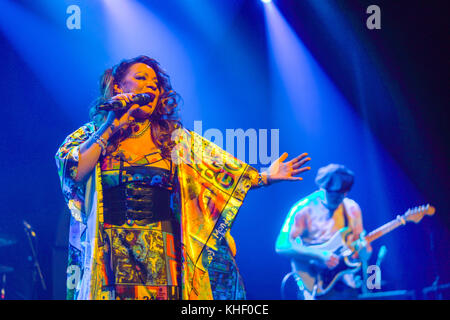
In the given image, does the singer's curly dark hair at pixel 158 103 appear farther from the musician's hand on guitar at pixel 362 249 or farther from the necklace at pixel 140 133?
the musician's hand on guitar at pixel 362 249

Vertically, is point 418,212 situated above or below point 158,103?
below

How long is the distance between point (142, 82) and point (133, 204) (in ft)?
2.09

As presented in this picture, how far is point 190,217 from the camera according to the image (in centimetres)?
243

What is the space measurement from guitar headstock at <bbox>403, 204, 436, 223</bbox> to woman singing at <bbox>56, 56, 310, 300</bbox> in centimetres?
185

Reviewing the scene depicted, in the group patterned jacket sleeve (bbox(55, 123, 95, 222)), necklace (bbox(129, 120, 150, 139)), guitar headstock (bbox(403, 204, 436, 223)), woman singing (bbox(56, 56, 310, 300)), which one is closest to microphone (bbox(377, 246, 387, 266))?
guitar headstock (bbox(403, 204, 436, 223))

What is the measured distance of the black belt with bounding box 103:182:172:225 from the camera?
90.0 inches

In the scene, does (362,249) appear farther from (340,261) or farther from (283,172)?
(283,172)

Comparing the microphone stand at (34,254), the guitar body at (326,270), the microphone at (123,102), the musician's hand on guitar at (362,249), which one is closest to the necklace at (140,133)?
the microphone at (123,102)

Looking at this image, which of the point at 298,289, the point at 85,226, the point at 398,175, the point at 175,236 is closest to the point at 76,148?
the point at 85,226

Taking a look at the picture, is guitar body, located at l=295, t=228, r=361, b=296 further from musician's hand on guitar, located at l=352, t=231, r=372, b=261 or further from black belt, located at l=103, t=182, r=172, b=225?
black belt, located at l=103, t=182, r=172, b=225

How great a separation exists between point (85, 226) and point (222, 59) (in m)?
2.05

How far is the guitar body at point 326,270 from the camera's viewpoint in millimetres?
3957

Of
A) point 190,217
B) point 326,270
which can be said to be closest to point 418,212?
point 326,270

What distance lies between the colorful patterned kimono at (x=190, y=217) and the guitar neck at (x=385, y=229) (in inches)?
74.4
